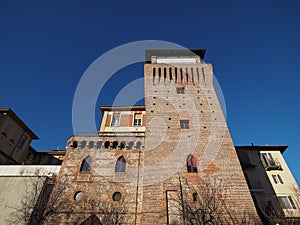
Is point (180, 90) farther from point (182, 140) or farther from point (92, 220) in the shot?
point (92, 220)

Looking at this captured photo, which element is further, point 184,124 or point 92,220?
point 184,124

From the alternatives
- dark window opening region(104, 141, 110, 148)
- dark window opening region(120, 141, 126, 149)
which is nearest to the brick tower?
dark window opening region(120, 141, 126, 149)

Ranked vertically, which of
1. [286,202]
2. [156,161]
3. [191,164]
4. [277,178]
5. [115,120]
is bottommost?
[286,202]

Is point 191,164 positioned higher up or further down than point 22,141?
further down

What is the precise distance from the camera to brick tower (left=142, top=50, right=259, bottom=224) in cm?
1469

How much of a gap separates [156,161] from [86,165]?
631cm

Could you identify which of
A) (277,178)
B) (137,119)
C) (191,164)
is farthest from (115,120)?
(277,178)

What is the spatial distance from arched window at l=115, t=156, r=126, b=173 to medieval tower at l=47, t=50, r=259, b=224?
9 cm

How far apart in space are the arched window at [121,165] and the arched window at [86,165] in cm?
248

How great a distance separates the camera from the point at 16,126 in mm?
26328

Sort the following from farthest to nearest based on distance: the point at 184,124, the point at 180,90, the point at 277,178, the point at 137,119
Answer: the point at 137,119 < the point at 180,90 < the point at 277,178 < the point at 184,124

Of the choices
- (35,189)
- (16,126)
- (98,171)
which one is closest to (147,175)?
(98,171)

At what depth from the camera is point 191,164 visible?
55.2ft

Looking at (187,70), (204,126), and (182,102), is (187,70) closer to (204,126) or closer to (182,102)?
(182,102)
